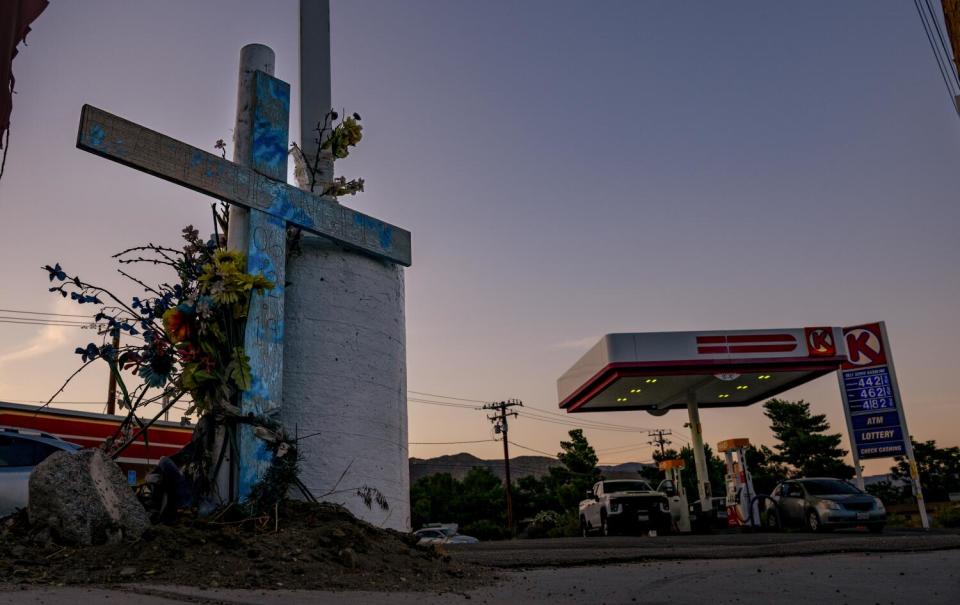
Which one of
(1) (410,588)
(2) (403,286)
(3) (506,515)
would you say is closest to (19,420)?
(2) (403,286)

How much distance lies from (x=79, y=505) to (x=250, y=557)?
1028mm

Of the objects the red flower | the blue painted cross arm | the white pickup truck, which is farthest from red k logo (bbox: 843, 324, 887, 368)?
the red flower

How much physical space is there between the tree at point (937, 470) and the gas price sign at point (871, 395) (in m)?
29.3

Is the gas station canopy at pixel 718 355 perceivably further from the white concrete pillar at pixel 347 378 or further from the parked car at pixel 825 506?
the white concrete pillar at pixel 347 378

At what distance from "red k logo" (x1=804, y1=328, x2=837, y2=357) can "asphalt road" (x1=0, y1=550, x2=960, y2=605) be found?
17.1 m

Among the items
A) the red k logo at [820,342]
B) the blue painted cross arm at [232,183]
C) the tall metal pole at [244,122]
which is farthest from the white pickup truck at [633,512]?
the tall metal pole at [244,122]

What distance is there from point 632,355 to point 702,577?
676 inches

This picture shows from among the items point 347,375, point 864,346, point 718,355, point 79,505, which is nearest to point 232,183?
point 347,375

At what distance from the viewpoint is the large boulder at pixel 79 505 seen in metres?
4.34

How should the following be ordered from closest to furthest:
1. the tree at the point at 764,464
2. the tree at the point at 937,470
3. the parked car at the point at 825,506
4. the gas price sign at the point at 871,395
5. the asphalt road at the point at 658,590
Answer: the asphalt road at the point at 658,590, the parked car at the point at 825,506, the gas price sign at the point at 871,395, the tree at the point at 937,470, the tree at the point at 764,464

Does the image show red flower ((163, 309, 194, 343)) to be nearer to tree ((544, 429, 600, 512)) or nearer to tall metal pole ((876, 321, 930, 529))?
tall metal pole ((876, 321, 930, 529))

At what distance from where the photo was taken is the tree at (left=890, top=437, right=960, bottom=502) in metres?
46.3

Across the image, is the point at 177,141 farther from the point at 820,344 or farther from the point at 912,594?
the point at 820,344

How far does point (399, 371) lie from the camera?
6207 millimetres
